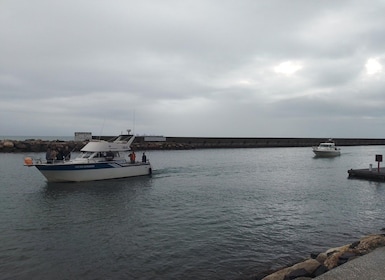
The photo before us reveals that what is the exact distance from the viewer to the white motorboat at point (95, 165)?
26.8 metres

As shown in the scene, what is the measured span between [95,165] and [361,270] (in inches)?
967

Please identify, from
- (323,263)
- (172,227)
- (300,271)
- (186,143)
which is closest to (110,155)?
(172,227)

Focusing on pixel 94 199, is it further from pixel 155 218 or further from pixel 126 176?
pixel 126 176

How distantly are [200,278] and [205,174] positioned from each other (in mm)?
25857

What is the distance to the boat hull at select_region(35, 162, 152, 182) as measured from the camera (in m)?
26.6

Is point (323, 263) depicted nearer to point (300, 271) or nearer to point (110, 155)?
point (300, 271)

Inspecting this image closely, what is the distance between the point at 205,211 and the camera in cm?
1748

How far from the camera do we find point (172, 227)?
14312mm

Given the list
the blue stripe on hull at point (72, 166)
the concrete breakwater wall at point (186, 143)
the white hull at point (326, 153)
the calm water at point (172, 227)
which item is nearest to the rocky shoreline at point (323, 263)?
the calm water at point (172, 227)

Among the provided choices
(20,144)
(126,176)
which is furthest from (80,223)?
(20,144)

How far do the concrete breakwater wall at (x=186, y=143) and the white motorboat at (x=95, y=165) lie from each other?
91.7ft

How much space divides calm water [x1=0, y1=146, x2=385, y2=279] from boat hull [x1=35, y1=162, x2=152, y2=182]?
1033mm

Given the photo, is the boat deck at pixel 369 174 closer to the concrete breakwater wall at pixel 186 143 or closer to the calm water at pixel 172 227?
the calm water at pixel 172 227

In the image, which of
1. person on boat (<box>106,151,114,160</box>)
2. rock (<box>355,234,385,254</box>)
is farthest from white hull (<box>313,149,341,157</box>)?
rock (<box>355,234,385,254</box>)
